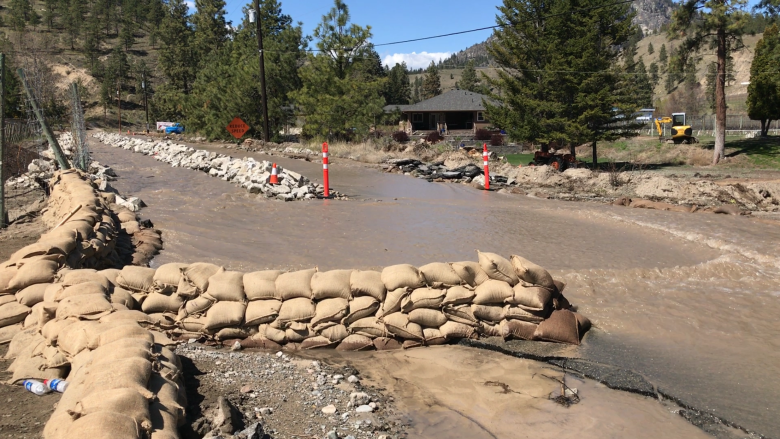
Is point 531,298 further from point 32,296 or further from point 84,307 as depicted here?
point 32,296

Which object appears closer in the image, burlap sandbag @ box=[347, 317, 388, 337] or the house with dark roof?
burlap sandbag @ box=[347, 317, 388, 337]

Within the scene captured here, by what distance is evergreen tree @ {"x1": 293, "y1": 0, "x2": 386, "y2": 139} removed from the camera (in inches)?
1145

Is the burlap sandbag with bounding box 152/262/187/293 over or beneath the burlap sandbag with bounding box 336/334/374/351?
over

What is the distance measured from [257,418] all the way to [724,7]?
97.5 feet

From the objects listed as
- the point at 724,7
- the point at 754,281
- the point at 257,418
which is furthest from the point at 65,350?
the point at 724,7

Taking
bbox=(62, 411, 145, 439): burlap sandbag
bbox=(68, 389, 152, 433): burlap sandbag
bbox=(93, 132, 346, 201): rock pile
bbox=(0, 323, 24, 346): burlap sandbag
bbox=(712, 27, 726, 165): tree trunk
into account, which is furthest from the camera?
bbox=(712, 27, 726, 165): tree trunk

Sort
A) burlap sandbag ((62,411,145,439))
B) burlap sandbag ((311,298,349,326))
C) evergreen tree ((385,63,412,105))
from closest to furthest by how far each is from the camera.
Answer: burlap sandbag ((62,411,145,439))
burlap sandbag ((311,298,349,326))
evergreen tree ((385,63,412,105))

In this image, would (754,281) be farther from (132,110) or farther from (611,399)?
(132,110)

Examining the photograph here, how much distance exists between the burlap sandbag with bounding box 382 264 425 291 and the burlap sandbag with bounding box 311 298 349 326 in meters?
0.44

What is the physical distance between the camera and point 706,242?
934 cm

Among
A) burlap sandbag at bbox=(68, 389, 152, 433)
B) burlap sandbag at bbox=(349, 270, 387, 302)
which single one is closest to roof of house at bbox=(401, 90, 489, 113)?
burlap sandbag at bbox=(349, 270, 387, 302)

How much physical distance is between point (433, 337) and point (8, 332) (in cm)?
368

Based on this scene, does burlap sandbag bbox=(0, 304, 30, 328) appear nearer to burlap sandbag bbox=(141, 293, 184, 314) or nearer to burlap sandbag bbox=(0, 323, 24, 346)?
burlap sandbag bbox=(0, 323, 24, 346)

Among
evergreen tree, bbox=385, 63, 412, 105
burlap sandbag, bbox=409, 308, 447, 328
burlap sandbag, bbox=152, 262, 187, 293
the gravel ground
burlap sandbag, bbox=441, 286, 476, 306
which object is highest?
evergreen tree, bbox=385, 63, 412, 105
